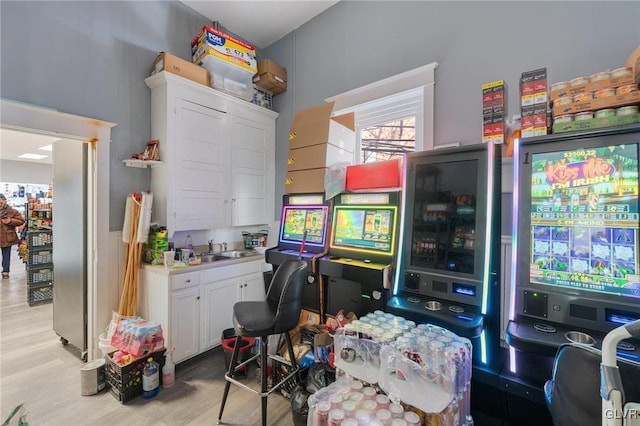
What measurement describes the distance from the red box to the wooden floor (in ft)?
6.05

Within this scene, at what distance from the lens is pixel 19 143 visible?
6.61 m

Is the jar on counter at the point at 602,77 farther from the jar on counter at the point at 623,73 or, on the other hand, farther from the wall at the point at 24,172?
the wall at the point at 24,172

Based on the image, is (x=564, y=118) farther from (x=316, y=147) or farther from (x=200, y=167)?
(x=200, y=167)

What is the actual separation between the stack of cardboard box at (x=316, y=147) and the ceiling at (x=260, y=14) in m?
1.49

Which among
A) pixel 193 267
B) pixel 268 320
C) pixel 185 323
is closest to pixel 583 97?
pixel 268 320

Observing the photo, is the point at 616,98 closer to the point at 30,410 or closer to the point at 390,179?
the point at 390,179

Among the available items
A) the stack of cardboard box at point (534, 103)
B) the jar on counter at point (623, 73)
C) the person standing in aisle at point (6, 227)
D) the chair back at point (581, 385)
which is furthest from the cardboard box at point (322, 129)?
the person standing in aisle at point (6, 227)

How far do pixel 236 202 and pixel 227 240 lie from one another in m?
0.55

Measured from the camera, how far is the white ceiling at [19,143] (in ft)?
19.3

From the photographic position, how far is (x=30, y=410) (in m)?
2.07

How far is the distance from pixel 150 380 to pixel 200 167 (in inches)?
79.0

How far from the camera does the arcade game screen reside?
2141 millimetres

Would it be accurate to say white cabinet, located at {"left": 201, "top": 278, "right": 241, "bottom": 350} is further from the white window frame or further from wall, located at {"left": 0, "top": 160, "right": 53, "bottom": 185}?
wall, located at {"left": 0, "top": 160, "right": 53, "bottom": 185}

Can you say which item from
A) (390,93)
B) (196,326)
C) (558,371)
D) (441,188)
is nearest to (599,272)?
(558,371)
